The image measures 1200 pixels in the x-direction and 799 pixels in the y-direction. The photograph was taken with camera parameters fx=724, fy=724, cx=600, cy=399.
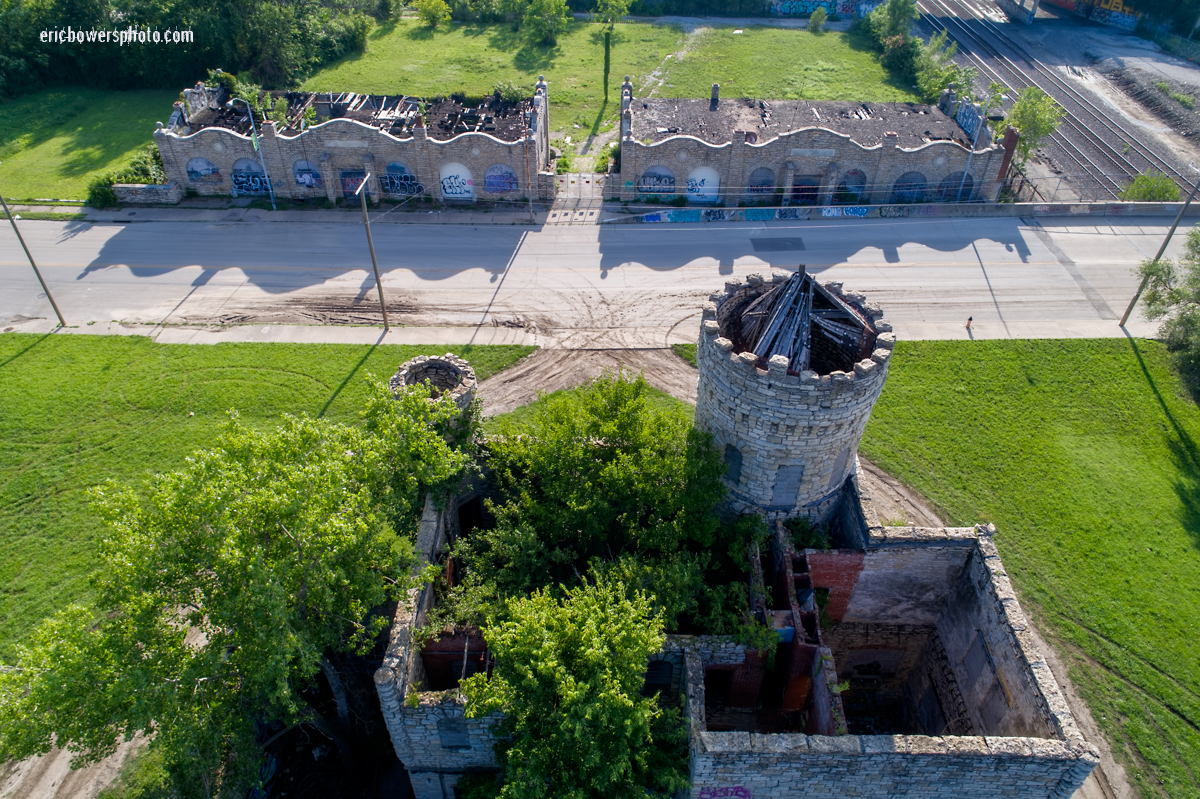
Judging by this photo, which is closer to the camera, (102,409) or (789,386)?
(789,386)

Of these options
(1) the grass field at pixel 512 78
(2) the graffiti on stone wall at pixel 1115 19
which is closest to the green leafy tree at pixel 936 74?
(1) the grass field at pixel 512 78

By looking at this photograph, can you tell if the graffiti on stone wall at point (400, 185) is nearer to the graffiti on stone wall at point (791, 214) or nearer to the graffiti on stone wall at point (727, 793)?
the graffiti on stone wall at point (791, 214)

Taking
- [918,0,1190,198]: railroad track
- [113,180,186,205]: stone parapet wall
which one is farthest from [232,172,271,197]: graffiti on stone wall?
[918,0,1190,198]: railroad track

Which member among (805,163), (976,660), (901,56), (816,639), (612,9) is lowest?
(976,660)

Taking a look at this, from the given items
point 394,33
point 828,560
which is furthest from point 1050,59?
point 828,560

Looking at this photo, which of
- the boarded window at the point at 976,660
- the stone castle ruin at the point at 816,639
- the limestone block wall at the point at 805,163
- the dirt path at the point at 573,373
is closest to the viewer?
the stone castle ruin at the point at 816,639

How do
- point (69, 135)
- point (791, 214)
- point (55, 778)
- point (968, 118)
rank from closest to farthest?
point (55, 778) < point (791, 214) < point (968, 118) < point (69, 135)

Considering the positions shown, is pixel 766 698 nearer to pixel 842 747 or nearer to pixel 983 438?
pixel 842 747

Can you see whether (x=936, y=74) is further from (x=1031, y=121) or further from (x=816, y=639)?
(x=816, y=639)

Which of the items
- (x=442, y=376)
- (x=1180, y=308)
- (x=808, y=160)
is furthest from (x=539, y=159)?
(x=1180, y=308)
